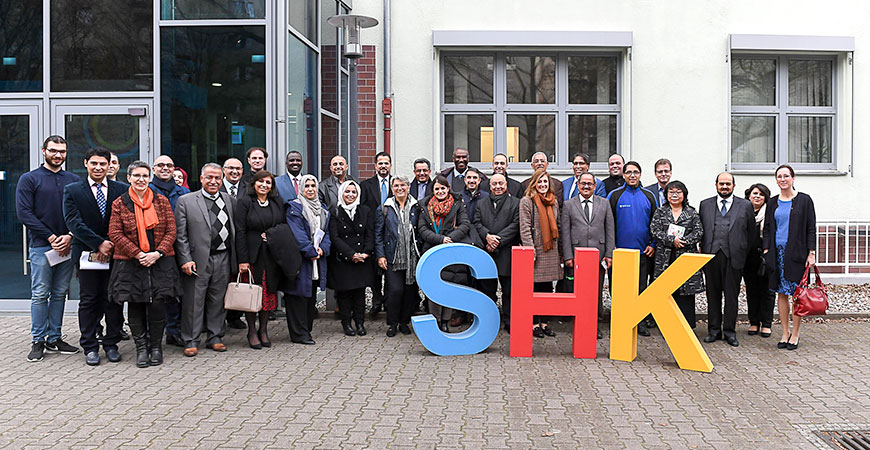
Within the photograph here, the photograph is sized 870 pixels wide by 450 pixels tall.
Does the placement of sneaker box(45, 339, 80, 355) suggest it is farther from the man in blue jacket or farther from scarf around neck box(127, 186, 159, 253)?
the man in blue jacket

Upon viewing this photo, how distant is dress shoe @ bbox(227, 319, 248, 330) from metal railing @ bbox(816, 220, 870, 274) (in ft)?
27.1

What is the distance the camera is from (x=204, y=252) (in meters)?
7.52

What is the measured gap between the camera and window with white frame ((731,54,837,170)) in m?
12.4

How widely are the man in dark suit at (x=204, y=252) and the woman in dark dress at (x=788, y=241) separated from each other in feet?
17.9

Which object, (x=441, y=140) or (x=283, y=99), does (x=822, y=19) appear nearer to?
(x=441, y=140)

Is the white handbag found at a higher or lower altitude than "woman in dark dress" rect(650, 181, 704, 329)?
lower

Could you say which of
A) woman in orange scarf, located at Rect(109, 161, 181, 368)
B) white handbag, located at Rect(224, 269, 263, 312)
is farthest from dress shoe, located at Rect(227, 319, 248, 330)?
woman in orange scarf, located at Rect(109, 161, 181, 368)

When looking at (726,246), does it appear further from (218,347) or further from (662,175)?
(218,347)

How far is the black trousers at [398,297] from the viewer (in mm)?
8461

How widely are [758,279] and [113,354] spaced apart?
6619mm

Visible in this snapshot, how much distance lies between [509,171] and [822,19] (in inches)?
211

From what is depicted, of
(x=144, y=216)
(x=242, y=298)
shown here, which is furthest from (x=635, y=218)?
(x=144, y=216)

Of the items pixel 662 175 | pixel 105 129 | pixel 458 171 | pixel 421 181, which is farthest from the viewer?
pixel 105 129

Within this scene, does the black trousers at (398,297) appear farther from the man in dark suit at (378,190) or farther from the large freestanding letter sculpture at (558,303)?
the large freestanding letter sculpture at (558,303)
